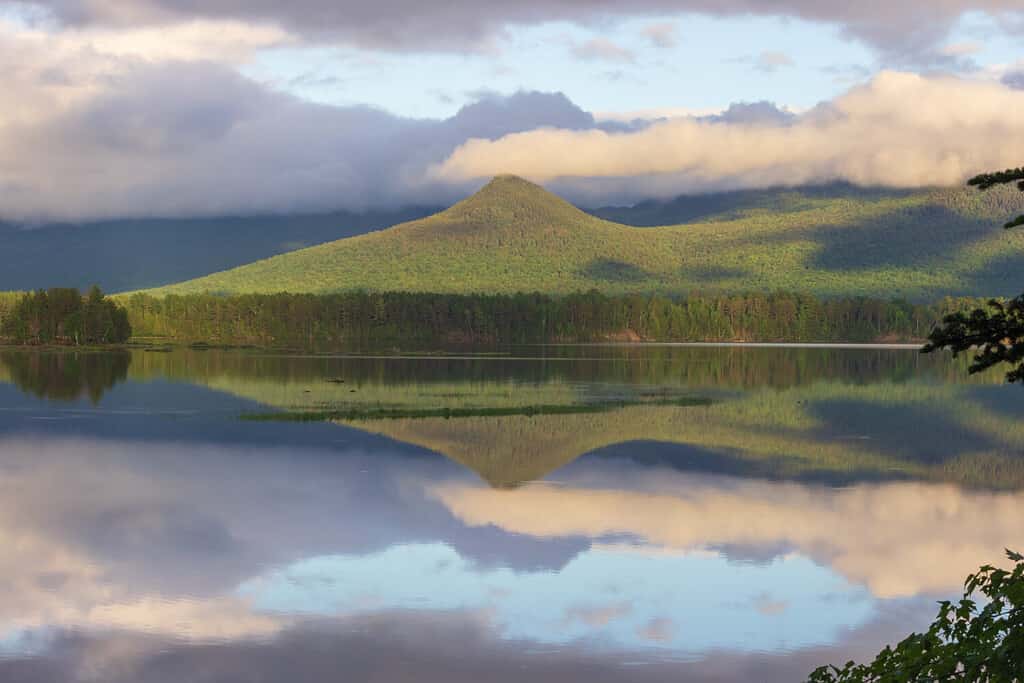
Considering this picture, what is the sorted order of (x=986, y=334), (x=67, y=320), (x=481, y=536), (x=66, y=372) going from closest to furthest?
(x=986, y=334)
(x=481, y=536)
(x=66, y=372)
(x=67, y=320)

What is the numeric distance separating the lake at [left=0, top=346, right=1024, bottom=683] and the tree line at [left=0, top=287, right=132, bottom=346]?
95.0m

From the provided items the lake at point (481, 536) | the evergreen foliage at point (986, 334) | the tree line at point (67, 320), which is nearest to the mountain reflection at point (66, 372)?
the lake at point (481, 536)

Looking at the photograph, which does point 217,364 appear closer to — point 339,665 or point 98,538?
point 98,538

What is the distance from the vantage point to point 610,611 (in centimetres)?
2255

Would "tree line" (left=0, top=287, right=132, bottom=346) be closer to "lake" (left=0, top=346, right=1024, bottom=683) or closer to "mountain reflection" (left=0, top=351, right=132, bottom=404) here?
"mountain reflection" (left=0, top=351, right=132, bottom=404)

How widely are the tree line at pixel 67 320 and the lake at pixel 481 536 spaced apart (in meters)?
95.0

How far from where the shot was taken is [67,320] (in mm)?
155750

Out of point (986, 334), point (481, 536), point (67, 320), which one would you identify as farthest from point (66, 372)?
point (986, 334)

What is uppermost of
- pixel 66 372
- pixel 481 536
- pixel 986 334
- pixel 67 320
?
pixel 67 320

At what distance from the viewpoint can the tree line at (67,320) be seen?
155875 mm

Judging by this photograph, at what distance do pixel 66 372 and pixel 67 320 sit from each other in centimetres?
Answer: 6254

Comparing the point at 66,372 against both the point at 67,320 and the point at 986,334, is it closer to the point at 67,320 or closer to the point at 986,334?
the point at 67,320

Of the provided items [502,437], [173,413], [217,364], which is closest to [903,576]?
[502,437]

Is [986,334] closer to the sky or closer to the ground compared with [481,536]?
closer to the sky
